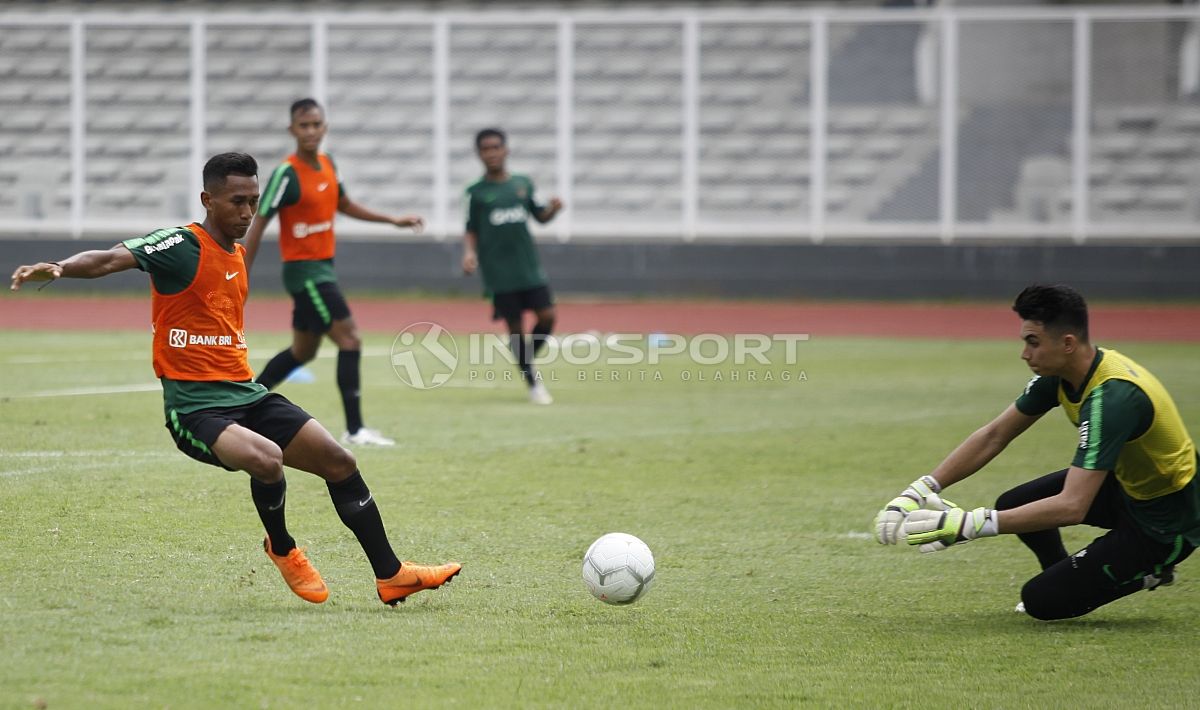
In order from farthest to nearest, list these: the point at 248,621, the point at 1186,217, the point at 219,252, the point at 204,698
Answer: the point at 1186,217, the point at 219,252, the point at 248,621, the point at 204,698

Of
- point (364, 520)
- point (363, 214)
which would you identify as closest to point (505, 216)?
point (363, 214)

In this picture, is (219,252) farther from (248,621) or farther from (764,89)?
(764,89)

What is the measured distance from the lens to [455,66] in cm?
2375

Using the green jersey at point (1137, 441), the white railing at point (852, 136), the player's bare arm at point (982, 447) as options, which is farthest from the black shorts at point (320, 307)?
the white railing at point (852, 136)

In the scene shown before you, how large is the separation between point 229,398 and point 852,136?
1872 centimetres

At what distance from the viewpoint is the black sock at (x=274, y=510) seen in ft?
17.9

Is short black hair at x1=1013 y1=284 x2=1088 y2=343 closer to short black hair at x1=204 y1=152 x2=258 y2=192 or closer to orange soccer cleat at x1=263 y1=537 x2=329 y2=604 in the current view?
orange soccer cleat at x1=263 y1=537 x2=329 y2=604

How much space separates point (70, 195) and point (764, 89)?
11168mm

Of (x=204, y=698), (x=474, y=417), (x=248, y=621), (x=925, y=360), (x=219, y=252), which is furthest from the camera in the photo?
(x=925, y=360)

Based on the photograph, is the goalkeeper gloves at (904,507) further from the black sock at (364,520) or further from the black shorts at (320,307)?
the black shorts at (320,307)

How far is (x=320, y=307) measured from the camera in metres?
9.87

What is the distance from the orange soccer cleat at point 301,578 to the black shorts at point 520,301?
25.6 feet

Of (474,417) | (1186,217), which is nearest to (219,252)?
(474,417)
